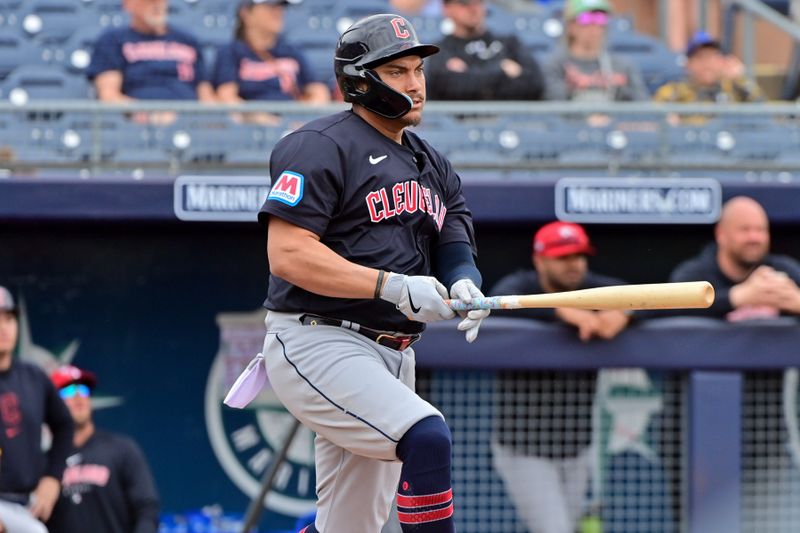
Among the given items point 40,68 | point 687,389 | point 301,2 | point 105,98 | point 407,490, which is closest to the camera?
point 407,490

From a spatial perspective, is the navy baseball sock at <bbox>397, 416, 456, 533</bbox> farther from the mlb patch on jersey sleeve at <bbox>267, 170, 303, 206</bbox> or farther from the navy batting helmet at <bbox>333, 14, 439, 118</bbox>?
the navy batting helmet at <bbox>333, 14, 439, 118</bbox>

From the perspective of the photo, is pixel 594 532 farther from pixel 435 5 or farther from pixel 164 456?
pixel 435 5

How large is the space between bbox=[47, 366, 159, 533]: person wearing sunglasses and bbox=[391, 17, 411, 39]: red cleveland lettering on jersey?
3.63 meters

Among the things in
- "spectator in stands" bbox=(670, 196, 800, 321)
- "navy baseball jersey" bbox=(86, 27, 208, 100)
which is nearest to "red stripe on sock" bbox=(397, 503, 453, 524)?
"spectator in stands" bbox=(670, 196, 800, 321)

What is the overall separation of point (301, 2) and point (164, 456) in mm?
3341

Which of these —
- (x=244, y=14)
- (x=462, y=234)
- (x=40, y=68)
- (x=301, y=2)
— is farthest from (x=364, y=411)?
(x=301, y=2)

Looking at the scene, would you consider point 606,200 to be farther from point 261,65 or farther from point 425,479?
point 425,479

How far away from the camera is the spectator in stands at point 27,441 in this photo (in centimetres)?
612

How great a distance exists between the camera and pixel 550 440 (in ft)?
18.6

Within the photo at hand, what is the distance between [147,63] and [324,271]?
4.26 metres

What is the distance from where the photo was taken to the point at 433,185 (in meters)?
3.79

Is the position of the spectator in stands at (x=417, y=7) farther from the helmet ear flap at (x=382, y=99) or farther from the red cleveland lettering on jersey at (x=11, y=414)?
the helmet ear flap at (x=382, y=99)

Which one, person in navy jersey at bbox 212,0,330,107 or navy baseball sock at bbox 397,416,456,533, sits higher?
person in navy jersey at bbox 212,0,330,107

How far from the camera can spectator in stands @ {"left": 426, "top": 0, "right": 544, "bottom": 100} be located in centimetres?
744
